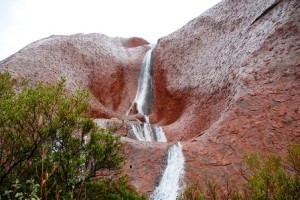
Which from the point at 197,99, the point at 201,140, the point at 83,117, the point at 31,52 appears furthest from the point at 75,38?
the point at 83,117

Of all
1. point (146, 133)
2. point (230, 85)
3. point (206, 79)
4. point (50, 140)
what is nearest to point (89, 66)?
point (146, 133)

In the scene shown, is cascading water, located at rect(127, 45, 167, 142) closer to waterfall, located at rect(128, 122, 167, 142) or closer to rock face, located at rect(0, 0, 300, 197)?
waterfall, located at rect(128, 122, 167, 142)

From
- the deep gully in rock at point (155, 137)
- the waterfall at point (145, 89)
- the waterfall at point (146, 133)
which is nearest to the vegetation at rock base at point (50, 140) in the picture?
the deep gully in rock at point (155, 137)

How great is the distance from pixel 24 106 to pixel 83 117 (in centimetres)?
177

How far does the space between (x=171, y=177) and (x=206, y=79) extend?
10.8 meters

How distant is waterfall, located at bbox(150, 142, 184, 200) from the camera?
13.7 m

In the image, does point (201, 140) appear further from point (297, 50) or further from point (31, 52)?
point (31, 52)

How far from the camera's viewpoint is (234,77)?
64.6 feet

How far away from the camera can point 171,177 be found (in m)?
14.5

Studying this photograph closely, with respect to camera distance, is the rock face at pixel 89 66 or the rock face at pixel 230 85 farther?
the rock face at pixel 89 66

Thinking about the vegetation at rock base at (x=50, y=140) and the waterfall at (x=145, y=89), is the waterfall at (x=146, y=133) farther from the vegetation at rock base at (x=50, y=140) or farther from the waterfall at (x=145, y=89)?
the vegetation at rock base at (x=50, y=140)

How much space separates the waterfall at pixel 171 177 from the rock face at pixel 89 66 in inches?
416

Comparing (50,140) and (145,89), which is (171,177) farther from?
(145,89)

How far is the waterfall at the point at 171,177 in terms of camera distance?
13.7 m
